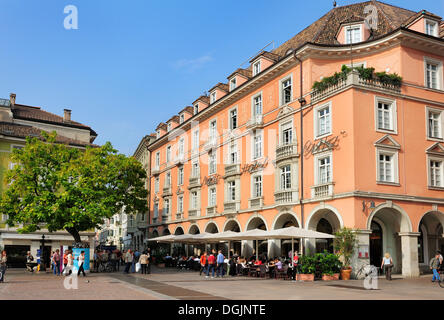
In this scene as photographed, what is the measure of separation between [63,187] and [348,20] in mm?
21895

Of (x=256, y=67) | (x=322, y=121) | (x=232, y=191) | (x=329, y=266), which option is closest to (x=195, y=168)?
(x=232, y=191)

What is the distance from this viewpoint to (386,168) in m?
27.6

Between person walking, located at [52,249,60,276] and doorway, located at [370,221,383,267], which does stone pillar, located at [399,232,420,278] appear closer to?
doorway, located at [370,221,383,267]

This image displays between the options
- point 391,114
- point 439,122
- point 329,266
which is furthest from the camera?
point 439,122

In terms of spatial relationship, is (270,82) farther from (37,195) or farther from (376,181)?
(37,195)

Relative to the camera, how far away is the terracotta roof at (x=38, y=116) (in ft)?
176

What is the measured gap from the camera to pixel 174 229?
163 ft

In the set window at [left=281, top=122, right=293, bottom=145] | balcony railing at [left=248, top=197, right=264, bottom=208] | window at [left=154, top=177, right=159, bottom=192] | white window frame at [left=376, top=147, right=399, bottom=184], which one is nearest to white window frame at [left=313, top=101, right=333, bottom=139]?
window at [left=281, top=122, right=293, bottom=145]

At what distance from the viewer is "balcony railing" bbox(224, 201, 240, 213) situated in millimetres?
37287

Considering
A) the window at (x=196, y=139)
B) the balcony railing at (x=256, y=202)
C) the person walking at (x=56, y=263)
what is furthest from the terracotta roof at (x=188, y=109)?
the person walking at (x=56, y=263)

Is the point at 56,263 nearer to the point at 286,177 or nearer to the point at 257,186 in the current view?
the point at 257,186

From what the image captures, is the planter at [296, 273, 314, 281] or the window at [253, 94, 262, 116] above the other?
the window at [253, 94, 262, 116]

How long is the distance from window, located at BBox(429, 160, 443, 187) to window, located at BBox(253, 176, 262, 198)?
11543 millimetres
